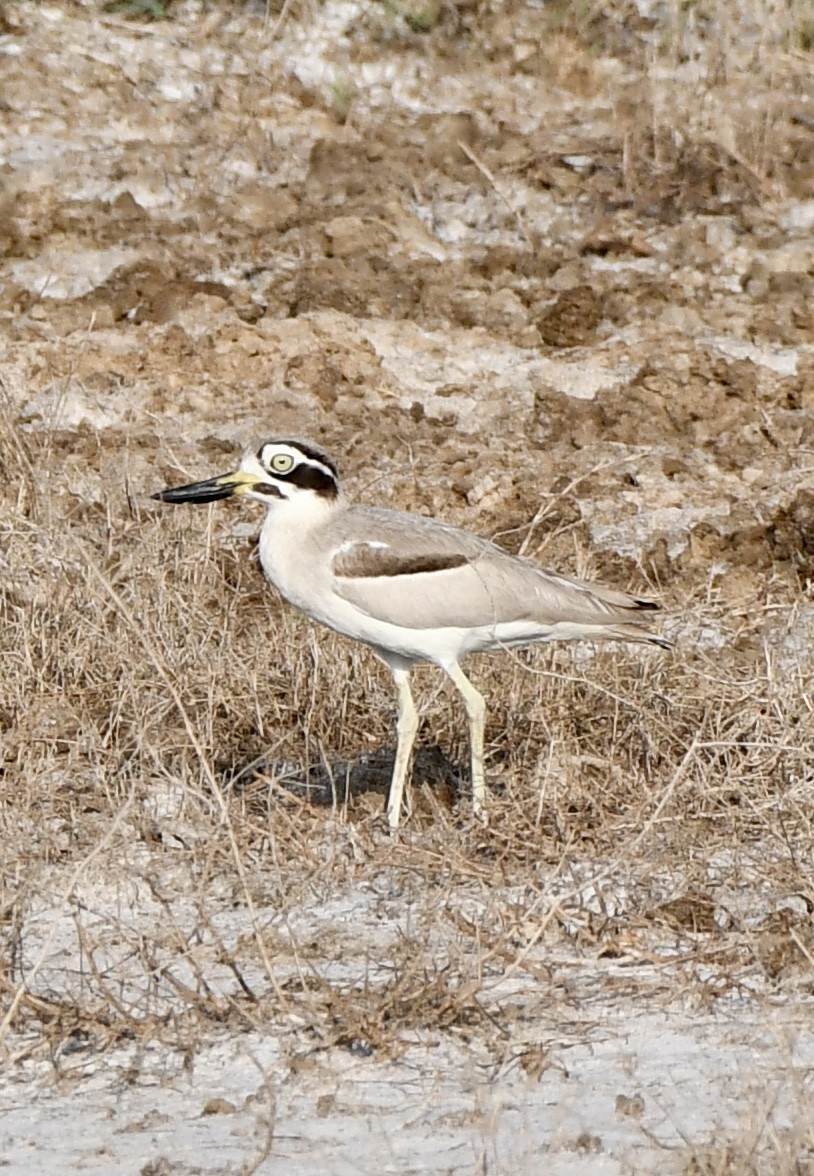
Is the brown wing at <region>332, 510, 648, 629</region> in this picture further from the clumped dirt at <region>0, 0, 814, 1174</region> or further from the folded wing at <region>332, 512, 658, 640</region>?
the clumped dirt at <region>0, 0, 814, 1174</region>

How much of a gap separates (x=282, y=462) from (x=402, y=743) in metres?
0.82

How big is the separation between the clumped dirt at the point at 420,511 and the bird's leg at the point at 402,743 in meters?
0.09

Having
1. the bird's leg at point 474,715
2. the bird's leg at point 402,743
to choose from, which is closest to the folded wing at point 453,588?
the bird's leg at point 474,715

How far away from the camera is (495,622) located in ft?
19.3

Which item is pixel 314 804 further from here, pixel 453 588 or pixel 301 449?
pixel 301 449

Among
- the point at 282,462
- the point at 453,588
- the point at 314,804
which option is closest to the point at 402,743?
the point at 314,804

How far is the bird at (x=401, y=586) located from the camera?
228 inches

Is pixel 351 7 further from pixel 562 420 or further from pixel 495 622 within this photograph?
pixel 495 622

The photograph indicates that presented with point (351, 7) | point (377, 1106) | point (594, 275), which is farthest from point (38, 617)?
point (351, 7)

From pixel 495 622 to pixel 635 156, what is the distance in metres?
4.97

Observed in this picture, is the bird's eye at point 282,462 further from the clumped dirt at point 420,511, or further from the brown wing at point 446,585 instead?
the clumped dirt at point 420,511

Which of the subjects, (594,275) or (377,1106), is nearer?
(377,1106)

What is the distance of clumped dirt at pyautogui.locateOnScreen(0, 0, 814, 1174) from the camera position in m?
4.43

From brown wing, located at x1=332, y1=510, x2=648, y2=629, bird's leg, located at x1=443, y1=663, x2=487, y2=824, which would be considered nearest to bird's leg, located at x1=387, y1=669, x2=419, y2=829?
bird's leg, located at x1=443, y1=663, x2=487, y2=824
